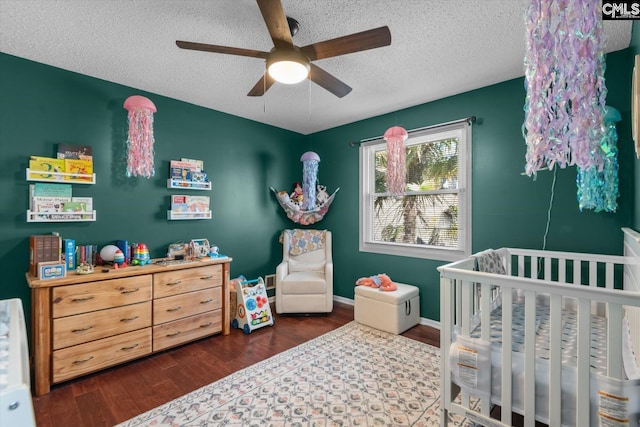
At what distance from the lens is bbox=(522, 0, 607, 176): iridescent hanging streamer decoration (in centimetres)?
102

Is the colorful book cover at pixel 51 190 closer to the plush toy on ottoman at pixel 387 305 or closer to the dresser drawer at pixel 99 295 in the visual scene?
the dresser drawer at pixel 99 295

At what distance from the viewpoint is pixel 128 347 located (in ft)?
7.60

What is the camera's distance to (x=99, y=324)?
2.19 meters

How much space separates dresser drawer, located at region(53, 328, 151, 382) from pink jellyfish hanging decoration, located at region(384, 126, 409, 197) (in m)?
2.58

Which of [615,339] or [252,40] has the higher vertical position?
[252,40]

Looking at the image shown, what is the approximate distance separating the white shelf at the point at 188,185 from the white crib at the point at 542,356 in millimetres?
2563

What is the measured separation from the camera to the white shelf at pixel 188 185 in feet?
9.70

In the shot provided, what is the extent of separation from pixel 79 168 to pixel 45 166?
20 centimetres

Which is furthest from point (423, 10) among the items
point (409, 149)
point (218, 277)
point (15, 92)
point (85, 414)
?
point (85, 414)

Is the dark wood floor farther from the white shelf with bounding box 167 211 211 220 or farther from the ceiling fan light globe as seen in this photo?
the ceiling fan light globe

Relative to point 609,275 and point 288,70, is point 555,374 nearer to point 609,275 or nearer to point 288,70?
point 609,275

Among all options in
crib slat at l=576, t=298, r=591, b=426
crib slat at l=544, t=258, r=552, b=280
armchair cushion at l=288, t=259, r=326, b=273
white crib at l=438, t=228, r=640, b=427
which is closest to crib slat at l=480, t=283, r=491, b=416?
white crib at l=438, t=228, r=640, b=427

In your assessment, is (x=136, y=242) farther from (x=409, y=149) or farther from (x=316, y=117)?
(x=409, y=149)

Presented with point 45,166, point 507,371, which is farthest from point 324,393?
point 45,166
